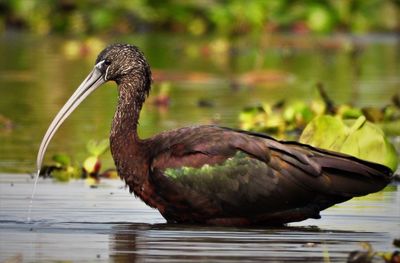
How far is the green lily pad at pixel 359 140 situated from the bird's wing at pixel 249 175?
6.46 ft

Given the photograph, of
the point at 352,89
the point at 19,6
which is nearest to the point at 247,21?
the point at 19,6

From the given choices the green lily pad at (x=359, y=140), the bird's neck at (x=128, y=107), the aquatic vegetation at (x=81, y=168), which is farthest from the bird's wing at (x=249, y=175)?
the aquatic vegetation at (x=81, y=168)

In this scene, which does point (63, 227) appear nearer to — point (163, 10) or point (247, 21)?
point (247, 21)

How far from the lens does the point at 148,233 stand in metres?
9.92

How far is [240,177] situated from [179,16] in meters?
30.0

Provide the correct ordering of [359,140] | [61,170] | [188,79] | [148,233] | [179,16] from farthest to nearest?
[179,16]
[188,79]
[61,170]
[359,140]
[148,233]

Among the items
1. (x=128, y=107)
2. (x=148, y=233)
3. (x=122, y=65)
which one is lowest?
(x=148, y=233)

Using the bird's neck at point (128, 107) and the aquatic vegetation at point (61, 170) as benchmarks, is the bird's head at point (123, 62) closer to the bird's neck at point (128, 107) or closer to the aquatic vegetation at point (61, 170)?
the bird's neck at point (128, 107)

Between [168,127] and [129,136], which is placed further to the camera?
[168,127]

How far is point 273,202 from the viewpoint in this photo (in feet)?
33.7

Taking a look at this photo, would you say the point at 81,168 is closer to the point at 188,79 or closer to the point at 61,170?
the point at 61,170

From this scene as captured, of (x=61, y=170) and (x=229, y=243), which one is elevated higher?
(x=229, y=243)

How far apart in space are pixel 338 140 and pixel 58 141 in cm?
439

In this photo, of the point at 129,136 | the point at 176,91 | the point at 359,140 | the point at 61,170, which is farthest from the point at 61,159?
the point at 176,91
